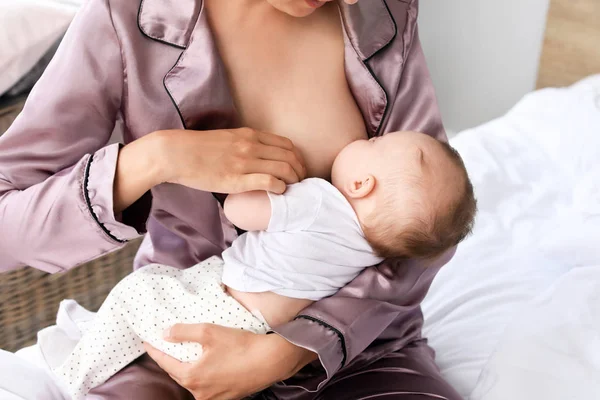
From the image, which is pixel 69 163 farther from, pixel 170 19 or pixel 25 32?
pixel 25 32

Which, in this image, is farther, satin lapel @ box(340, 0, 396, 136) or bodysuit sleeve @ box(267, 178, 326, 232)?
satin lapel @ box(340, 0, 396, 136)

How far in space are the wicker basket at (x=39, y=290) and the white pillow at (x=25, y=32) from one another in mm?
73

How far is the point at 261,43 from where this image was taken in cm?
118

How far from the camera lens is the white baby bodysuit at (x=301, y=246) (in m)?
1.03

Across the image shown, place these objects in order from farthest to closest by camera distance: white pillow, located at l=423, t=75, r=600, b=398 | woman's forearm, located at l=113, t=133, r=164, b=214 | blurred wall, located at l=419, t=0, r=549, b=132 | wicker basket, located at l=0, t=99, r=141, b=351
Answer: blurred wall, located at l=419, t=0, r=549, b=132 → wicker basket, located at l=0, t=99, r=141, b=351 → white pillow, located at l=423, t=75, r=600, b=398 → woman's forearm, located at l=113, t=133, r=164, b=214

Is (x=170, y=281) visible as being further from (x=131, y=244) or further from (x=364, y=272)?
(x=131, y=244)

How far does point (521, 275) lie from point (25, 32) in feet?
3.85

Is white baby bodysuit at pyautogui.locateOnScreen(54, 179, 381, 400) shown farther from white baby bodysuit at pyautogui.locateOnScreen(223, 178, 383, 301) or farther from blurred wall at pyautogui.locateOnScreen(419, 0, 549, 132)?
blurred wall at pyautogui.locateOnScreen(419, 0, 549, 132)

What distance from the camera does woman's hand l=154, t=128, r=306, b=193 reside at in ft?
3.28

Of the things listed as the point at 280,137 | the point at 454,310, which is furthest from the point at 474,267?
the point at 280,137

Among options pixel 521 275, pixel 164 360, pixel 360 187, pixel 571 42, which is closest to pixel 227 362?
pixel 164 360

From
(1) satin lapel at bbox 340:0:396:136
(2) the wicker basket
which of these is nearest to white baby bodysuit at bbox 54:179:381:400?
(1) satin lapel at bbox 340:0:396:136

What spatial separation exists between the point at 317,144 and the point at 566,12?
4.74 ft

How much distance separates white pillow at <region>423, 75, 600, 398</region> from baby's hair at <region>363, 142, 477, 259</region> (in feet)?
1.22
